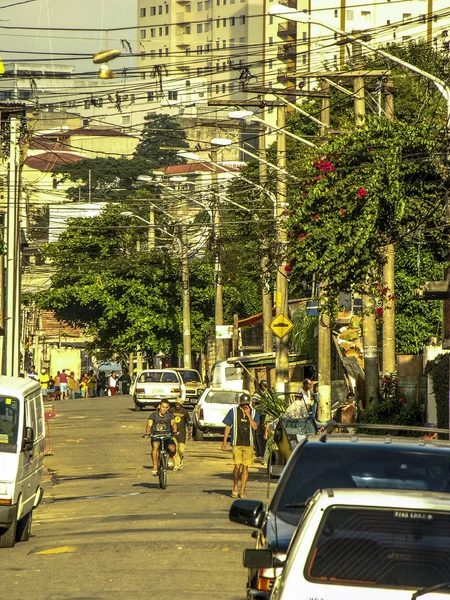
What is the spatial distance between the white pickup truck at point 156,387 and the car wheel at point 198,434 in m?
10.7

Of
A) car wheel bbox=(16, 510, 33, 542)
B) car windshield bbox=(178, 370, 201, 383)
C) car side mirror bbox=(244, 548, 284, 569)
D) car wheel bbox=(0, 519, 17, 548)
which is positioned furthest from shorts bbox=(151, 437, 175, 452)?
car windshield bbox=(178, 370, 201, 383)

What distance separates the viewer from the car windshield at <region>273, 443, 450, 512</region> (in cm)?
924

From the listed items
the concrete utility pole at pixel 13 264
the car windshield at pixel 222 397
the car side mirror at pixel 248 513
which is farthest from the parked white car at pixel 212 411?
the car side mirror at pixel 248 513

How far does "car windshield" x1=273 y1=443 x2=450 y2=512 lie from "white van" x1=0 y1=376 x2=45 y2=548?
23.3 feet

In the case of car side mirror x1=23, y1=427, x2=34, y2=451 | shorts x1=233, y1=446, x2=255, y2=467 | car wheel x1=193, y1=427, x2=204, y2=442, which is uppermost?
car side mirror x1=23, y1=427, x2=34, y2=451

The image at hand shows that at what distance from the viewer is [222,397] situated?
38688mm

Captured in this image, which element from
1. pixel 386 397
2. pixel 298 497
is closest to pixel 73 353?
pixel 386 397

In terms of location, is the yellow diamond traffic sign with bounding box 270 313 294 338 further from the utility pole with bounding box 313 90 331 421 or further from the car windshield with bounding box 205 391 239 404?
the car windshield with bounding box 205 391 239 404

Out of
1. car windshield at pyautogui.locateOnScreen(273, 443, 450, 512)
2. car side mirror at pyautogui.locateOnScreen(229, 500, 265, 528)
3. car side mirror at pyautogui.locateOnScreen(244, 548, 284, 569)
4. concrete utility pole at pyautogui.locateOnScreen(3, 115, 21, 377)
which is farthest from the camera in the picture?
concrete utility pole at pyautogui.locateOnScreen(3, 115, 21, 377)

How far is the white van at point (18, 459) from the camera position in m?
16.1

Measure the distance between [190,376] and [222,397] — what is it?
15559 mm

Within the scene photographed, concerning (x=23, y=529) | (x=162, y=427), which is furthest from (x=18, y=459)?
(x=162, y=427)

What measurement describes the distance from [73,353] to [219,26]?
10418cm

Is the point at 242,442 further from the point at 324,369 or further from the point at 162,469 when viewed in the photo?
the point at 324,369
